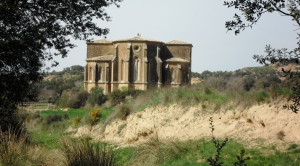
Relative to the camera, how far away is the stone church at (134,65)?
63156 mm

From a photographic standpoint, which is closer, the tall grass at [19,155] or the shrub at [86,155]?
the shrub at [86,155]

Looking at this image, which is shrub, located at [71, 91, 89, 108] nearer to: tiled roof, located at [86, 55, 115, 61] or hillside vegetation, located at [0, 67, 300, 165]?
tiled roof, located at [86, 55, 115, 61]

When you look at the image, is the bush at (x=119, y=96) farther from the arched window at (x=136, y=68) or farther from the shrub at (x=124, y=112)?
the shrub at (x=124, y=112)

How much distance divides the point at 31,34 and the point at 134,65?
55453 mm

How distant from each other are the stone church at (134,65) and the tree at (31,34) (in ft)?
174

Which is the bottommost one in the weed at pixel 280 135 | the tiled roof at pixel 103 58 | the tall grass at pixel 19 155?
the tall grass at pixel 19 155

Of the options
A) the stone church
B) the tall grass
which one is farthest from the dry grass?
the stone church

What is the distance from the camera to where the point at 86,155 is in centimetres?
932

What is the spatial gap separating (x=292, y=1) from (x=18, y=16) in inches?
201

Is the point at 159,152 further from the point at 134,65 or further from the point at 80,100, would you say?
the point at 134,65

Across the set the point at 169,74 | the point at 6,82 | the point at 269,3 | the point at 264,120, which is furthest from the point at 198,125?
the point at 169,74

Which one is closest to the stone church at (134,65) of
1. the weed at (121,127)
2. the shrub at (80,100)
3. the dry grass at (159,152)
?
the shrub at (80,100)

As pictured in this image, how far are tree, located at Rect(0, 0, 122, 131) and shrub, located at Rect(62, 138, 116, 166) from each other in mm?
1544

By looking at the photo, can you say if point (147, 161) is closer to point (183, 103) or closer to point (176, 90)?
point (183, 103)
